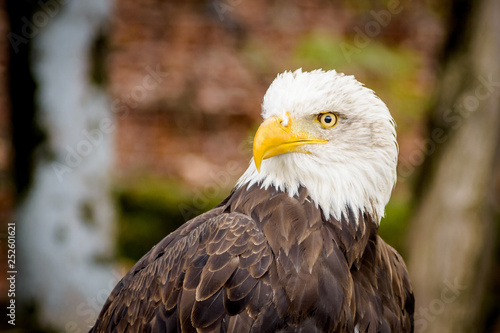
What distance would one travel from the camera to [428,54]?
1240cm

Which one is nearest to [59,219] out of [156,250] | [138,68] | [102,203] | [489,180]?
[102,203]

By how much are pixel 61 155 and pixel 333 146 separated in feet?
9.98

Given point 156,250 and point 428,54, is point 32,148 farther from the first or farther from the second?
point 428,54

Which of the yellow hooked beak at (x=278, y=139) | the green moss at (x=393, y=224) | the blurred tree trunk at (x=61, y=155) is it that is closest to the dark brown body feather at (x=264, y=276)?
the yellow hooked beak at (x=278, y=139)

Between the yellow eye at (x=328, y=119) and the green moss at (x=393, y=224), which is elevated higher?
the yellow eye at (x=328, y=119)

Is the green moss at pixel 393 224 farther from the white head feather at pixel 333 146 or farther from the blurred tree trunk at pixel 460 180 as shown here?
the white head feather at pixel 333 146

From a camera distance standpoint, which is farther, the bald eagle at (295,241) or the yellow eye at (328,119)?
the yellow eye at (328,119)

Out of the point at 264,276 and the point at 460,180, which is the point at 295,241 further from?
the point at 460,180

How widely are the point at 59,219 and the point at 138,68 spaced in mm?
6725

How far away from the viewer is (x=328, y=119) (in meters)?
3.02

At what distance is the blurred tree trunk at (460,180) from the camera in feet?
19.2

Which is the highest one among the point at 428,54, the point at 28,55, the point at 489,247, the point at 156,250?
the point at 428,54

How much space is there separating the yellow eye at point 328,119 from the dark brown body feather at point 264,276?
34 centimetres

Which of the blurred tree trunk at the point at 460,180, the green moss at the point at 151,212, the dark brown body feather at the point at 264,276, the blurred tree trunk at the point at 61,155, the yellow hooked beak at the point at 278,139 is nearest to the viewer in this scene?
the dark brown body feather at the point at 264,276
